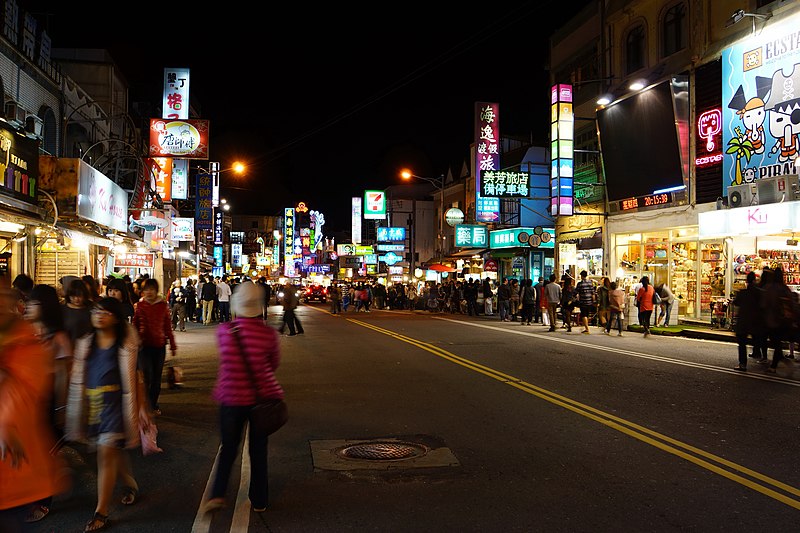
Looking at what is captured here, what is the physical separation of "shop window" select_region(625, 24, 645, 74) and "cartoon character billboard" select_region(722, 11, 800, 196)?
5467mm

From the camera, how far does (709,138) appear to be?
2250 cm

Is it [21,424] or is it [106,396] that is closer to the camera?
[21,424]

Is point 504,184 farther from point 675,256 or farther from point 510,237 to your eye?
point 675,256

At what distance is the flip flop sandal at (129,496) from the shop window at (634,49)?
25922 mm

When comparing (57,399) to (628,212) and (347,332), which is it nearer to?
(347,332)

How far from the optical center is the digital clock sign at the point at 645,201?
24.5 m

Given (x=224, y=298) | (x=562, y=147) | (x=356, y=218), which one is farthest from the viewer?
(x=356, y=218)

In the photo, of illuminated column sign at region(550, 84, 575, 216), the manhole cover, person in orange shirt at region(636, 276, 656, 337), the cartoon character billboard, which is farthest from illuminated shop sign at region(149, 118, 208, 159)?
the manhole cover

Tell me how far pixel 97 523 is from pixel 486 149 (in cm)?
3219

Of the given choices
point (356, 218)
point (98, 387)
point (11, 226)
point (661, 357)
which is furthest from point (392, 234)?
point (98, 387)

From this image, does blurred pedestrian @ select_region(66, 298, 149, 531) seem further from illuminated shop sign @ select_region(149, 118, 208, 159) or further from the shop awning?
the shop awning

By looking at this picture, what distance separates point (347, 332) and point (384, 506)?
16.8 meters

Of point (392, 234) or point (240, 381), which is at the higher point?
point (392, 234)

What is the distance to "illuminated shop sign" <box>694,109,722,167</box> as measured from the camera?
869 inches
